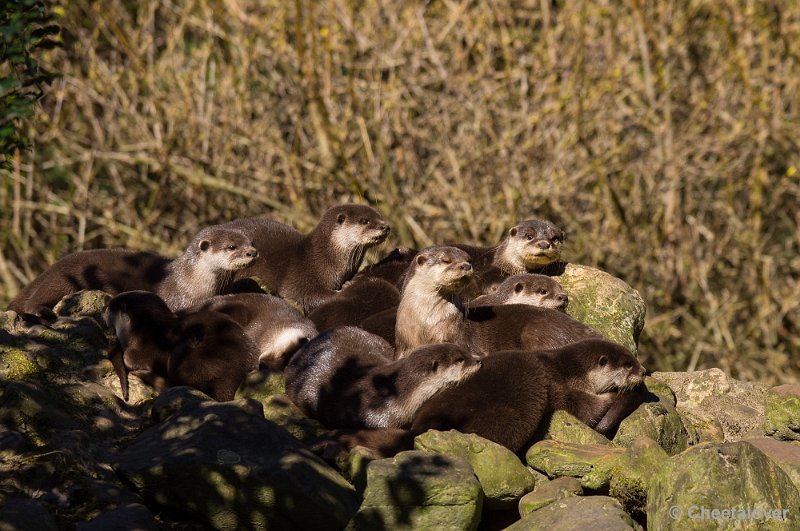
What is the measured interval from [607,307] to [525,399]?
4.87 ft

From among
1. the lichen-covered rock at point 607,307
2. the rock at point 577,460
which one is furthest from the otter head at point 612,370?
the lichen-covered rock at point 607,307

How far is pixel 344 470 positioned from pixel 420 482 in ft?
1.75

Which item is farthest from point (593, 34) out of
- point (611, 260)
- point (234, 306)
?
point (234, 306)

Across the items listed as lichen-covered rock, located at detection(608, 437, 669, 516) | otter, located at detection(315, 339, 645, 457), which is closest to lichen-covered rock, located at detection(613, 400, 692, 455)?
otter, located at detection(315, 339, 645, 457)

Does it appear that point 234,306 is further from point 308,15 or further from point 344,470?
point 308,15

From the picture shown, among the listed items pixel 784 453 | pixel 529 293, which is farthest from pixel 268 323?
pixel 784 453

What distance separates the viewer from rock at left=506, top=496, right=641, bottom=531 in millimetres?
3791

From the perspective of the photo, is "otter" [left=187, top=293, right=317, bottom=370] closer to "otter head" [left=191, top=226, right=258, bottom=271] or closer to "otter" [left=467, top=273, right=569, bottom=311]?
"otter head" [left=191, top=226, right=258, bottom=271]

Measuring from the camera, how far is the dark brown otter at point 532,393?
454 cm

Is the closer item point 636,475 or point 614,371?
point 636,475

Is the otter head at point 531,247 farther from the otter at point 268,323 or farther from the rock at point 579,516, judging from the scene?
the rock at point 579,516

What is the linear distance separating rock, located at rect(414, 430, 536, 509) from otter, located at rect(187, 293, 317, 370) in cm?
128

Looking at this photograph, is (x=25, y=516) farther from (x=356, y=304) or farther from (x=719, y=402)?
(x=719, y=402)

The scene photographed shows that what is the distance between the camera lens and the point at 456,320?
5.36 metres
